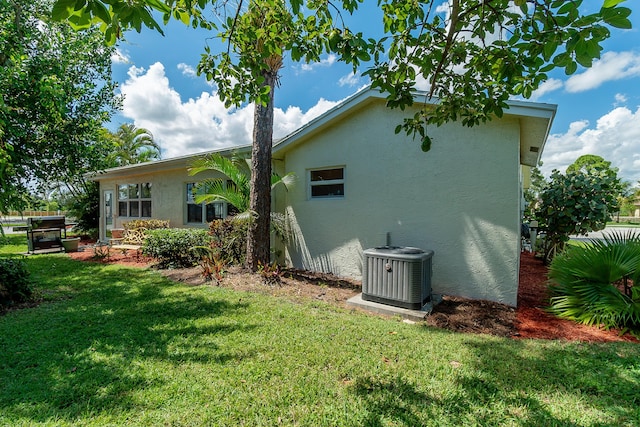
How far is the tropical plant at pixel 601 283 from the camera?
433 centimetres

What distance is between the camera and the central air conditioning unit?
5.13 meters

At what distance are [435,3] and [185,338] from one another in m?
5.43

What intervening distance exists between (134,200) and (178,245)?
22.4 feet

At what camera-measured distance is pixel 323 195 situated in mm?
7980

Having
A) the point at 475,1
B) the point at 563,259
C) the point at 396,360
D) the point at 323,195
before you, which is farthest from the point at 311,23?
the point at 563,259

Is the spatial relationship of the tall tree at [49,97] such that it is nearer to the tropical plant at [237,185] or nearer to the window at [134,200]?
the window at [134,200]

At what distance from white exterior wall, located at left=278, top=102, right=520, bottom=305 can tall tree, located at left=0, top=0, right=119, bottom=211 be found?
6096 millimetres

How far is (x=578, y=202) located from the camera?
316 inches

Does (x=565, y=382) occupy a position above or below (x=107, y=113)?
below

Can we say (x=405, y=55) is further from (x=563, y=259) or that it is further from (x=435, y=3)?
(x=563, y=259)

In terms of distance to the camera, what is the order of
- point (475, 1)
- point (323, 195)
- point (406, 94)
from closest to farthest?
point (475, 1), point (406, 94), point (323, 195)

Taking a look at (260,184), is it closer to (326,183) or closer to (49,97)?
(326,183)

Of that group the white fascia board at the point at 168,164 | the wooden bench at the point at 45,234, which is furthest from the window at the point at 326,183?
the wooden bench at the point at 45,234

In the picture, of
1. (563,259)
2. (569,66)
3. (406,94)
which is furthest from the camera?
(563,259)
